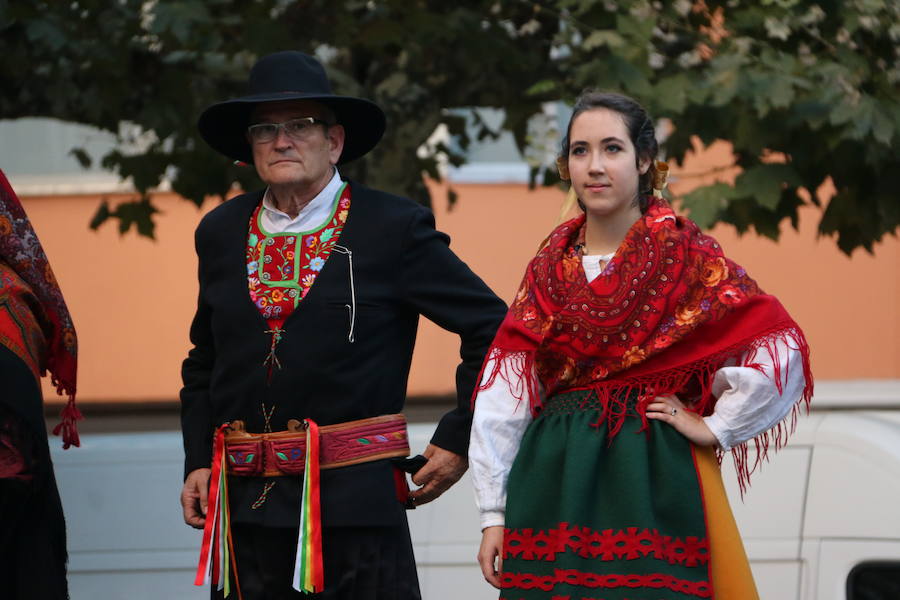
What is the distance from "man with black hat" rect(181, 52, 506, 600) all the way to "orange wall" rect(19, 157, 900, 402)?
6.01 metres

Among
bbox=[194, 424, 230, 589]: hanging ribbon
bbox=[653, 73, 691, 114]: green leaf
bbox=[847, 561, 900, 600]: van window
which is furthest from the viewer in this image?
bbox=[653, 73, 691, 114]: green leaf

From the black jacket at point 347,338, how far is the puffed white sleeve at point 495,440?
0.29 m

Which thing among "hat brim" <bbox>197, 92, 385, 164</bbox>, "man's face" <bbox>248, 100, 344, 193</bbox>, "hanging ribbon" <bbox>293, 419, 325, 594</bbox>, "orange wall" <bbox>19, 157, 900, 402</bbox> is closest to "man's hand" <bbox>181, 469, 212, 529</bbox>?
"hanging ribbon" <bbox>293, 419, 325, 594</bbox>

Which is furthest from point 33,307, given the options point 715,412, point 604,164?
point 715,412

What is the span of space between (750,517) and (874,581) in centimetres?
38

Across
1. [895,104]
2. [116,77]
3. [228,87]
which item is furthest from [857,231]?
[116,77]

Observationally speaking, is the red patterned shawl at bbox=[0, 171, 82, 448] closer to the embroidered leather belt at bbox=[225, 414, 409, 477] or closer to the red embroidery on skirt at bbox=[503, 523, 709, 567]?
the embroidered leather belt at bbox=[225, 414, 409, 477]

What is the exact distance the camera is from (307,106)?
3713 millimetres

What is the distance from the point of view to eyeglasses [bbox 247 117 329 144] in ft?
12.0

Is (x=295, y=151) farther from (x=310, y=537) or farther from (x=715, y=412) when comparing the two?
(x=715, y=412)

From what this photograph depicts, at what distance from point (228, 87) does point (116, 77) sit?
0.50 m

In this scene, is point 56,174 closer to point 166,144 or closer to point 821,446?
point 166,144

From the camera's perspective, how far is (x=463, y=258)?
34.9 ft

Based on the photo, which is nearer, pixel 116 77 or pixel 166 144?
pixel 116 77
